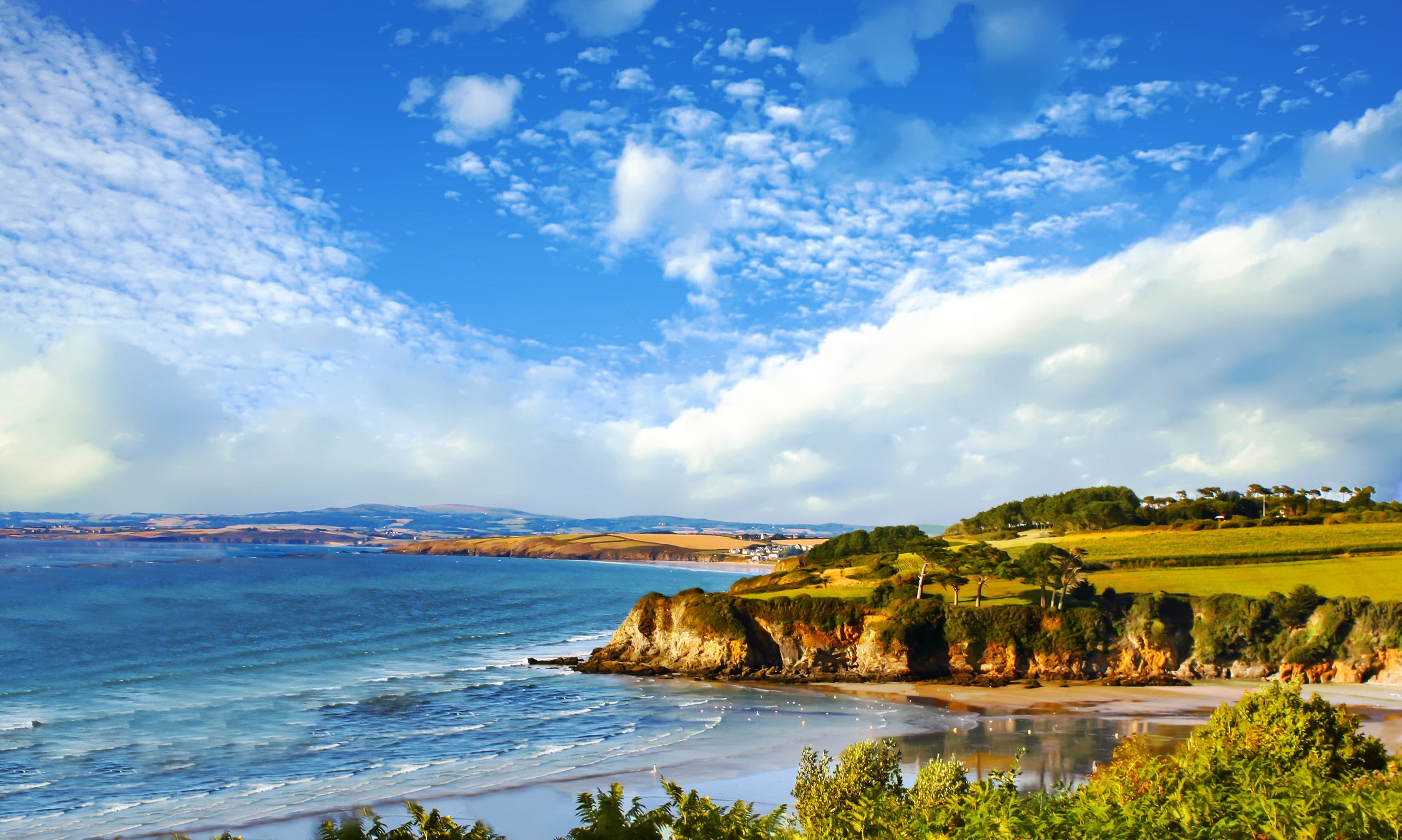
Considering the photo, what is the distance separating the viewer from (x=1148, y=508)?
101625 millimetres

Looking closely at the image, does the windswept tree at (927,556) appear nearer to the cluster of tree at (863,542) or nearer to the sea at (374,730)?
the sea at (374,730)

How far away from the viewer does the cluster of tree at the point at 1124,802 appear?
440 inches

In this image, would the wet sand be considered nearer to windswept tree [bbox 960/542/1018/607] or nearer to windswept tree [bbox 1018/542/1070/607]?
windswept tree [bbox 1018/542/1070/607]

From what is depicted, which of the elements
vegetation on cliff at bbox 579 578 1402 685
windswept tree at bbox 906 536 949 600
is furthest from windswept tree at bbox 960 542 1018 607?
vegetation on cliff at bbox 579 578 1402 685

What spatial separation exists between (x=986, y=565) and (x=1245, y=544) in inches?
1043

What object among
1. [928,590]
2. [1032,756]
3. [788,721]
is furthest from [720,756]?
[928,590]

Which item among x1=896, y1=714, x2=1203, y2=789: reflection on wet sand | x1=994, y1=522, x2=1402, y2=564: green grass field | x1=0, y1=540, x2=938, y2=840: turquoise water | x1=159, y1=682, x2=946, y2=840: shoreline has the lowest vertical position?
x1=0, y1=540, x2=938, y2=840: turquoise water

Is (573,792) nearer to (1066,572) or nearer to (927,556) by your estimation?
(927,556)

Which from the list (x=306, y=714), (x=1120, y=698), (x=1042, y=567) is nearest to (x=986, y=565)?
(x=1042, y=567)

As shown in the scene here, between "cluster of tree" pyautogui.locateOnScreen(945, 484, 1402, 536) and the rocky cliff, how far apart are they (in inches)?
1461

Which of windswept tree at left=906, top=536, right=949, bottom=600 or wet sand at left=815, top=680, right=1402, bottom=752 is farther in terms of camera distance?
windswept tree at left=906, top=536, right=949, bottom=600

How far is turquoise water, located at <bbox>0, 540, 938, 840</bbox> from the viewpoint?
29.9 metres

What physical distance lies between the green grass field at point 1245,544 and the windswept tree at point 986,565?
45.6ft

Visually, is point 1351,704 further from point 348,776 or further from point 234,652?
point 234,652
